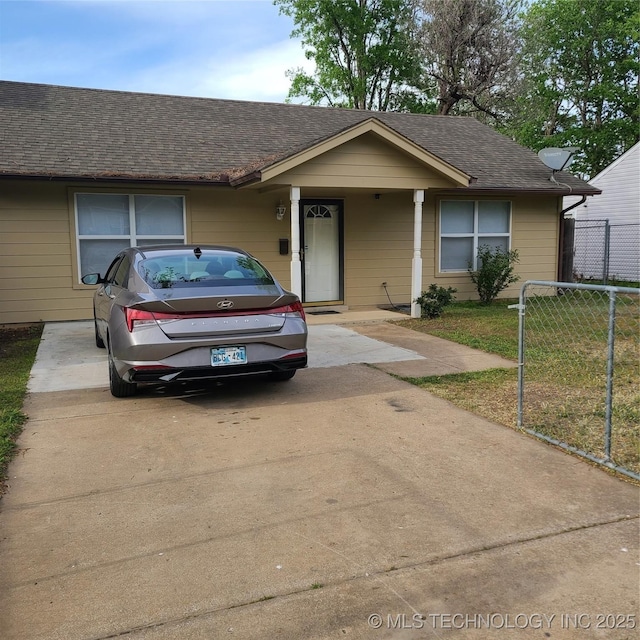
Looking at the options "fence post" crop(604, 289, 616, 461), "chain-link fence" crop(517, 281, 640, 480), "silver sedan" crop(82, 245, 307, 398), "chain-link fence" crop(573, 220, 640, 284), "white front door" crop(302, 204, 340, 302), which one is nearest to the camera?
"fence post" crop(604, 289, 616, 461)

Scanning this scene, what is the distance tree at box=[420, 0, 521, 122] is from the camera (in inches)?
1024

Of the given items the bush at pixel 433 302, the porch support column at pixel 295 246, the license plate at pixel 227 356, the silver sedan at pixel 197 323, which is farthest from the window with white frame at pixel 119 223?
the license plate at pixel 227 356

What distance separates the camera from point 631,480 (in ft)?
13.5

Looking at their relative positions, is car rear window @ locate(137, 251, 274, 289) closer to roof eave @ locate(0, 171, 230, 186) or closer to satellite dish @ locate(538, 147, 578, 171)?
roof eave @ locate(0, 171, 230, 186)

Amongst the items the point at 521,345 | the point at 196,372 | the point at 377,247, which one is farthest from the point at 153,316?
the point at 377,247

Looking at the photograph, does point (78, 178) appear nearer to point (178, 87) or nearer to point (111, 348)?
point (111, 348)

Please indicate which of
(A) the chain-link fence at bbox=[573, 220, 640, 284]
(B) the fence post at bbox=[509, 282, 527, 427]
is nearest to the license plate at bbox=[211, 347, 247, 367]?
(B) the fence post at bbox=[509, 282, 527, 427]

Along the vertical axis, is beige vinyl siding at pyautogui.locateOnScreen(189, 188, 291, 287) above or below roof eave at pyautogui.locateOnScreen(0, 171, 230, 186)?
below

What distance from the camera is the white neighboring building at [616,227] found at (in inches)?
816

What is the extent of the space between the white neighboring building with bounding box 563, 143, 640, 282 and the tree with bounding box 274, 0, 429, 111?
12.2 m

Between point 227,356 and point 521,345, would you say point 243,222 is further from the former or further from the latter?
point 521,345

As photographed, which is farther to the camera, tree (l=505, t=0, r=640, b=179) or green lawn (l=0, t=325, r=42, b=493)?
tree (l=505, t=0, r=640, b=179)

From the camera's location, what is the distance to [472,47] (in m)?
26.6

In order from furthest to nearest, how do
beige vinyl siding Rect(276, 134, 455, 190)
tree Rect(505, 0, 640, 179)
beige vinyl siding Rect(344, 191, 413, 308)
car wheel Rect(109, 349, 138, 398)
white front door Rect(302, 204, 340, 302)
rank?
1. tree Rect(505, 0, 640, 179)
2. beige vinyl siding Rect(344, 191, 413, 308)
3. white front door Rect(302, 204, 340, 302)
4. beige vinyl siding Rect(276, 134, 455, 190)
5. car wheel Rect(109, 349, 138, 398)
